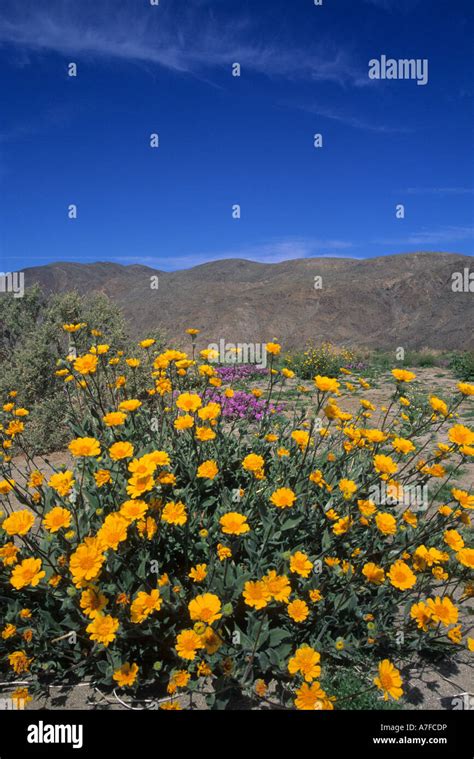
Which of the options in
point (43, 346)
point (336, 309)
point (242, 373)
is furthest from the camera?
point (336, 309)

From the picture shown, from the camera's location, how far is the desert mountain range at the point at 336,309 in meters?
24.2

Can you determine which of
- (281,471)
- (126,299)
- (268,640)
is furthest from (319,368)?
(126,299)

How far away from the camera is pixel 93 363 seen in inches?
124

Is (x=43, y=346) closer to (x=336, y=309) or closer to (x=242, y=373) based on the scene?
(x=242, y=373)

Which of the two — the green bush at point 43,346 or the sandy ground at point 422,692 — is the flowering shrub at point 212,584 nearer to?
the sandy ground at point 422,692

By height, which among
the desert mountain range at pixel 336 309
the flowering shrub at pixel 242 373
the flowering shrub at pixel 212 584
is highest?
the desert mountain range at pixel 336 309

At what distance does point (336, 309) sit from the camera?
28734mm

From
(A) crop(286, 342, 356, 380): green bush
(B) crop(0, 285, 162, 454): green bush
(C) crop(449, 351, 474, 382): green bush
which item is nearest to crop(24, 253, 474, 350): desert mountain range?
(C) crop(449, 351, 474, 382): green bush

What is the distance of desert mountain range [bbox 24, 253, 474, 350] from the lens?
79.5 ft

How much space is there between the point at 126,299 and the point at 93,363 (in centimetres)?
3397

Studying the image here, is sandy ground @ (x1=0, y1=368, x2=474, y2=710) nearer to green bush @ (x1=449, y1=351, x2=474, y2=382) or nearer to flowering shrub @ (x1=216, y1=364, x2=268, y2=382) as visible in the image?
flowering shrub @ (x1=216, y1=364, x2=268, y2=382)

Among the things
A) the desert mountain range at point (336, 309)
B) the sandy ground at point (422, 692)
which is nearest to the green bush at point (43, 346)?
the sandy ground at point (422, 692)

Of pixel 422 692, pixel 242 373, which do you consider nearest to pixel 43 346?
pixel 242 373
